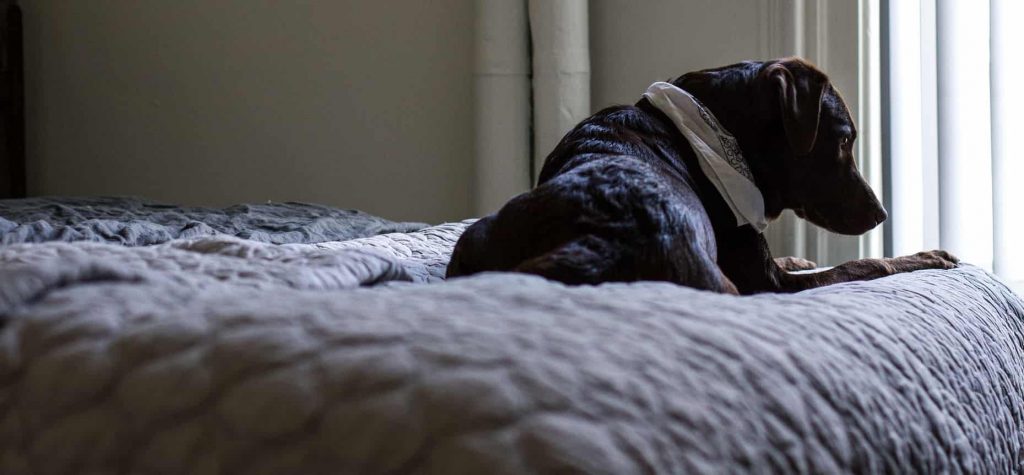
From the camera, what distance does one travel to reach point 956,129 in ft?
7.99

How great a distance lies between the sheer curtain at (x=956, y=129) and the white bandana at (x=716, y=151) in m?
1.14

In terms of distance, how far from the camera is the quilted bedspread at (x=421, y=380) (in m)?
0.45

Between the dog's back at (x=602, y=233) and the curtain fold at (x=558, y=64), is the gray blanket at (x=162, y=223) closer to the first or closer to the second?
the dog's back at (x=602, y=233)

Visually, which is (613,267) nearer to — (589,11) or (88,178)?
(589,11)

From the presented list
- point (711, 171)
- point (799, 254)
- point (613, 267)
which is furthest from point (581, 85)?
point (613, 267)

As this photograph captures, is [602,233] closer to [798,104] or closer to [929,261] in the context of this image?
[798,104]

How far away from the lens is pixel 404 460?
1.42ft

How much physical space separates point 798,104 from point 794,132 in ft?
0.13

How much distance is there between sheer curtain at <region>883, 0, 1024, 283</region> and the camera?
2.35 m

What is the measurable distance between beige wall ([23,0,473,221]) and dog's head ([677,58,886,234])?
5.87 feet

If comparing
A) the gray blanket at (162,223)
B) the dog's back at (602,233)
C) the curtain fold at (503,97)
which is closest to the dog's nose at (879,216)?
the dog's back at (602,233)

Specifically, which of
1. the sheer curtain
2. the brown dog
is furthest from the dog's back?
the sheer curtain

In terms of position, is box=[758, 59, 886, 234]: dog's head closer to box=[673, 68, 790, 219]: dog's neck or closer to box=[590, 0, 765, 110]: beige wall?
box=[673, 68, 790, 219]: dog's neck

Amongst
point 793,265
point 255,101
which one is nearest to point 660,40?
point 793,265
